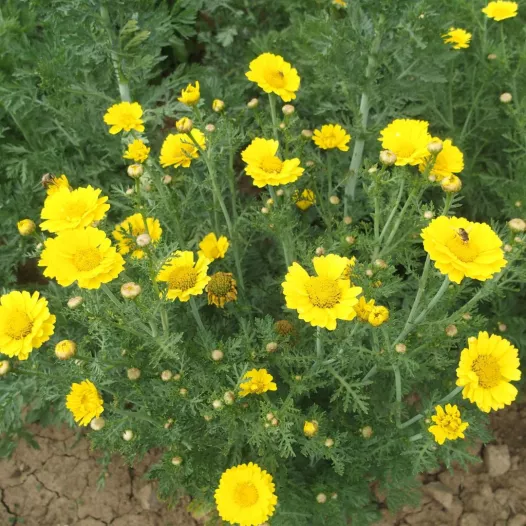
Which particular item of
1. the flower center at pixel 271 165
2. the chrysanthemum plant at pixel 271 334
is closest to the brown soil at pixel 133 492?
the chrysanthemum plant at pixel 271 334

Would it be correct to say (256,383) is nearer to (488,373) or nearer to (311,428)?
(311,428)

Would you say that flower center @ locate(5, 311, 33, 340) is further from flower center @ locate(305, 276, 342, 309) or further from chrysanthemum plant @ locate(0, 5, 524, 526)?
flower center @ locate(305, 276, 342, 309)

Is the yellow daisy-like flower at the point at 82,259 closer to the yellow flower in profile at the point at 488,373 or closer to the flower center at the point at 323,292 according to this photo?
the flower center at the point at 323,292

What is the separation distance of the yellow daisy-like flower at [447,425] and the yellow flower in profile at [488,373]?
0.12 meters

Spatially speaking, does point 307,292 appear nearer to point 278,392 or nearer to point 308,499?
point 278,392

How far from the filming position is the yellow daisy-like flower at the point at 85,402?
1.87 meters

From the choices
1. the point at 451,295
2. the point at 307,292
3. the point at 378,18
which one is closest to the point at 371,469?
the point at 451,295

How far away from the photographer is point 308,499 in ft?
7.51

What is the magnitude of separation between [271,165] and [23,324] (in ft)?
3.37

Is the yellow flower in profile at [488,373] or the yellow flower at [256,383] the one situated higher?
the yellow flower in profile at [488,373]

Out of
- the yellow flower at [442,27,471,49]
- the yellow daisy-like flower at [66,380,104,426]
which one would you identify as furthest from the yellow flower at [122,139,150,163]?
the yellow flower at [442,27,471,49]

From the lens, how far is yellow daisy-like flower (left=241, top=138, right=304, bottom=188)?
1964 millimetres

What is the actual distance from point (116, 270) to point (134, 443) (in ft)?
2.73

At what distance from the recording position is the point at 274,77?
220cm
